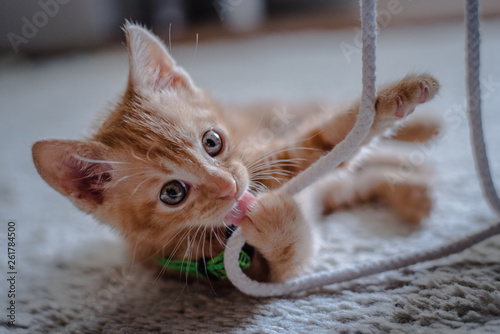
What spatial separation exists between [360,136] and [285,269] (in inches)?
12.0

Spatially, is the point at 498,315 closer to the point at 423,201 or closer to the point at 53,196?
the point at 423,201

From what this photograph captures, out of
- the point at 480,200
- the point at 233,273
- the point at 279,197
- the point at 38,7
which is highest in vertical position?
the point at 38,7

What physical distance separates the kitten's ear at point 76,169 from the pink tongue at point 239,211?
0.29m

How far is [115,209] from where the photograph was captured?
0.93m

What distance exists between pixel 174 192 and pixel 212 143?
5.6 inches

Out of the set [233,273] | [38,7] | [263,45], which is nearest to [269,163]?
[233,273]

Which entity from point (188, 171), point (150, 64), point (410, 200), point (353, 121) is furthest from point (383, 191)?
point (150, 64)

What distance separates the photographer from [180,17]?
4039 millimetres

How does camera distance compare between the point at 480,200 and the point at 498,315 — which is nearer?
the point at 498,315

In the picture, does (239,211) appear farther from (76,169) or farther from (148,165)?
(76,169)

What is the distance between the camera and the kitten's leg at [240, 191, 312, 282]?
0.78 m

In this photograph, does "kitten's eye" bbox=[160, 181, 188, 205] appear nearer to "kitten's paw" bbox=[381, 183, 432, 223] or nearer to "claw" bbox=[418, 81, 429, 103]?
"claw" bbox=[418, 81, 429, 103]

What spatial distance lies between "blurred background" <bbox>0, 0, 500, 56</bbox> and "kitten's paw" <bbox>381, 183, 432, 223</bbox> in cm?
186

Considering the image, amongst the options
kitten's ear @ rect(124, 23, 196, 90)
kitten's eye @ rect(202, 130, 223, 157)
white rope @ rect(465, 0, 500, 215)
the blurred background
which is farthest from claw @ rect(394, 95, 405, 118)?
the blurred background
